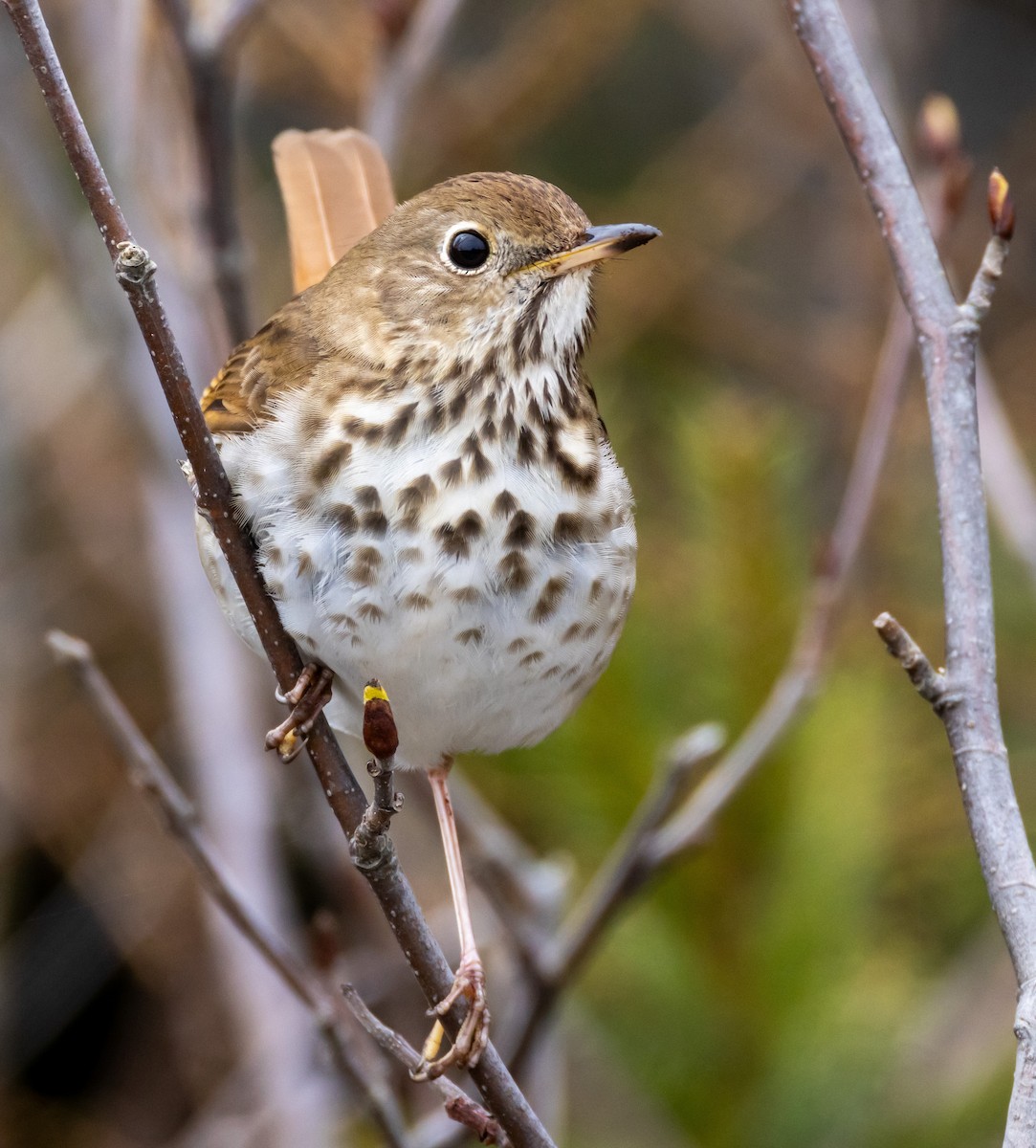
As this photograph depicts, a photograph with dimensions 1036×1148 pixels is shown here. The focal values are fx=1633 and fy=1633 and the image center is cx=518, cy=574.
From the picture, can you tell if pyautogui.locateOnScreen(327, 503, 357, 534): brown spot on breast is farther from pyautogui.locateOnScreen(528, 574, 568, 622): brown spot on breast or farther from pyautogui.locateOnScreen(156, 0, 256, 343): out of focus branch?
pyautogui.locateOnScreen(156, 0, 256, 343): out of focus branch

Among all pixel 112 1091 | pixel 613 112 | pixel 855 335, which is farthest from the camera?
pixel 613 112

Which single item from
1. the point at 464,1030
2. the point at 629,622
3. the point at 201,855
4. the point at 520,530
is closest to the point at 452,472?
the point at 520,530

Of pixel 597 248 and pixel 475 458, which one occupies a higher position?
pixel 597 248

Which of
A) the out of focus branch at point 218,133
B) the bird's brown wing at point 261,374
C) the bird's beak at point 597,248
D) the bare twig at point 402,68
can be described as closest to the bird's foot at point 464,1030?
the bird's brown wing at point 261,374

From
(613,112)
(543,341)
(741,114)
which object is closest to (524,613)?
(543,341)

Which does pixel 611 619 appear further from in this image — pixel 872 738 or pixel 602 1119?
pixel 602 1119

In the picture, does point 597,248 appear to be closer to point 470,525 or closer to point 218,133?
point 470,525
